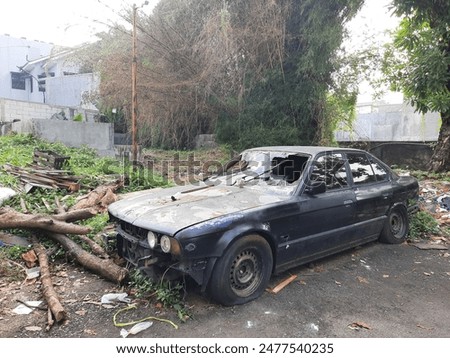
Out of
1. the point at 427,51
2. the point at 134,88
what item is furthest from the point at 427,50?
the point at 134,88

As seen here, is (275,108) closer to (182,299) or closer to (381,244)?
(381,244)

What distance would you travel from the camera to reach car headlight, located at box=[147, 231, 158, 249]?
3045mm

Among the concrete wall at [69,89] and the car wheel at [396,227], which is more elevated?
the concrete wall at [69,89]

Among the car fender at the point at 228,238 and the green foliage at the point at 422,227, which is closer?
the car fender at the point at 228,238

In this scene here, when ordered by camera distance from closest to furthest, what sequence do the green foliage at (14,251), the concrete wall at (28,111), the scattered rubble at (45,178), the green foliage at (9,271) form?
the green foliage at (9,271), the green foliage at (14,251), the scattered rubble at (45,178), the concrete wall at (28,111)

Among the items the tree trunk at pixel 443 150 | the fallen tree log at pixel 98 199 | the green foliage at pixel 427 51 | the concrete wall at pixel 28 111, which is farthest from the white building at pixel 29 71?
the tree trunk at pixel 443 150

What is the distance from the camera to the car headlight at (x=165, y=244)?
293 cm

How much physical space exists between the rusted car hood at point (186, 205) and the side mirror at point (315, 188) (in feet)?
0.94

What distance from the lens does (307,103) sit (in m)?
12.0

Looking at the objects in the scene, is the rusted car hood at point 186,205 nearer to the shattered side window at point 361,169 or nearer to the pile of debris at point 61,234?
the pile of debris at point 61,234

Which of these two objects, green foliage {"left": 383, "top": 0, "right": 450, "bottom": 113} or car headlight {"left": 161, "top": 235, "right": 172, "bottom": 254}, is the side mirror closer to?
car headlight {"left": 161, "top": 235, "right": 172, "bottom": 254}

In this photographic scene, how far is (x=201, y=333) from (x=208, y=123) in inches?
482

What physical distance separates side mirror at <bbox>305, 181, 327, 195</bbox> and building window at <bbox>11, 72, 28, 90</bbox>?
25.3 meters

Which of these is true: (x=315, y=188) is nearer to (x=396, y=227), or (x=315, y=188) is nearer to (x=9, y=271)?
(x=396, y=227)
